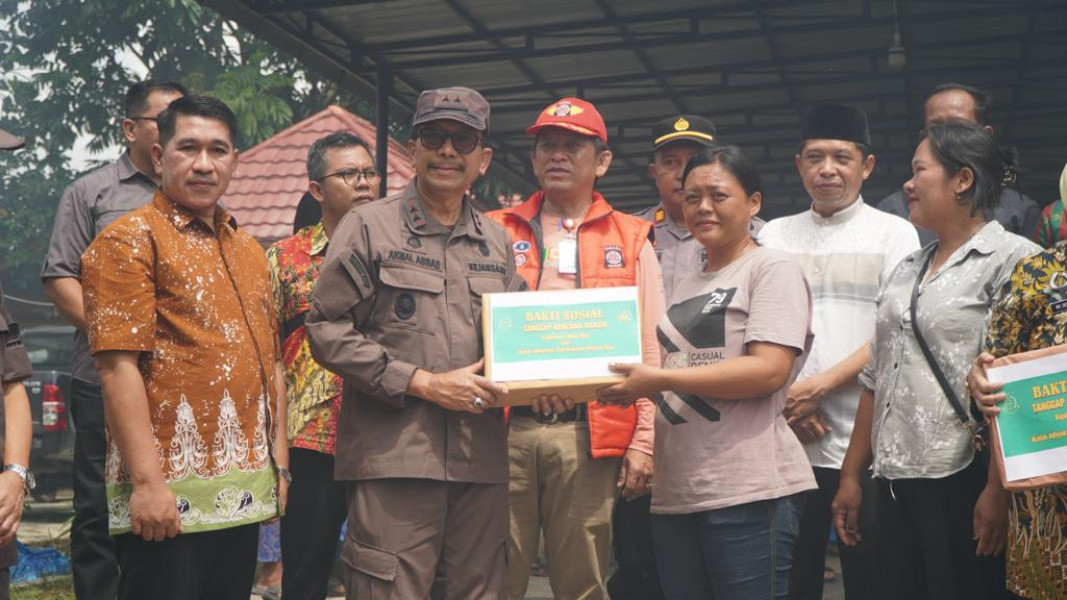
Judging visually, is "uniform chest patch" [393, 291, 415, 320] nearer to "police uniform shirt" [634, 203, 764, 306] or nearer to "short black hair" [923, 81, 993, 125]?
"police uniform shirt" [634, 203, 764, 306]

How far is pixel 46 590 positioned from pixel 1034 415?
5857 mm

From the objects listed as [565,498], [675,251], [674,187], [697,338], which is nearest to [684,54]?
[674,187]

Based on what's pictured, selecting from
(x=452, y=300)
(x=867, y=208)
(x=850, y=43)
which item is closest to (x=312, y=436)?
(x=452, y=300)

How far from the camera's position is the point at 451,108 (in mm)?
3766

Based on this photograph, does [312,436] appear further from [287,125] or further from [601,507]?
[287,125]

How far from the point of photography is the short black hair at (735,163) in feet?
12.7

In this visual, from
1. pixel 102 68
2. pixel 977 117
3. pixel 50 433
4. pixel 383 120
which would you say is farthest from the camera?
pixel 102 68

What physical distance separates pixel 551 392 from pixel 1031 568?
1.54 m

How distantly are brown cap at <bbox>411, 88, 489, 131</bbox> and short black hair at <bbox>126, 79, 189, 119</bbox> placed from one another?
5.29ft

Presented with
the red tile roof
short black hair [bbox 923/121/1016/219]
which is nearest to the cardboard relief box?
short black hair [bbox 923/121/1016/219]

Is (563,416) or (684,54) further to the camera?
(684,54)

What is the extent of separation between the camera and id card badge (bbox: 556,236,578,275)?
14.5 ft

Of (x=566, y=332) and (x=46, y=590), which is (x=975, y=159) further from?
(x=46, y=590)

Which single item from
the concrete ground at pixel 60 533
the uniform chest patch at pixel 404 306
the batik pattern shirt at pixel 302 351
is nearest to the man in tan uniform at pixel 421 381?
the uniform chest patch at pixel 404 306
